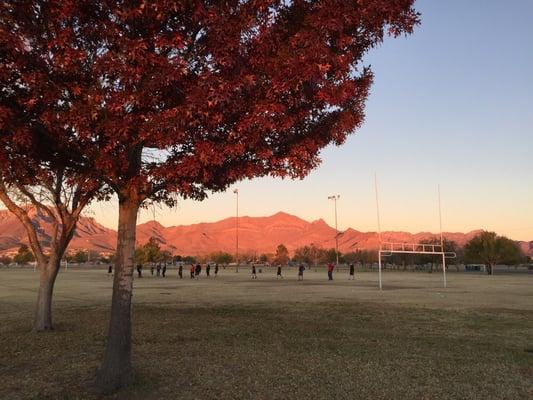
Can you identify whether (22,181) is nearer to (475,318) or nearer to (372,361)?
(372,361)

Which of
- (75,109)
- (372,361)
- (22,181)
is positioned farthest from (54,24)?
(372,361)

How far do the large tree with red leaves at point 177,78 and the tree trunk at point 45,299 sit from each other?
620 centimetres

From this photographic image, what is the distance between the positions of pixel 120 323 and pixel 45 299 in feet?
21.2

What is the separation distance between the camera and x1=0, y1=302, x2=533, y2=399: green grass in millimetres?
7125

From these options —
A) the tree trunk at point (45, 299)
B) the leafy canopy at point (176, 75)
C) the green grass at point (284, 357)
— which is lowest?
the green grass at point (284, 357)

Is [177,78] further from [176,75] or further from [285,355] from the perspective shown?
[285,355]

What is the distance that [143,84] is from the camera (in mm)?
6367

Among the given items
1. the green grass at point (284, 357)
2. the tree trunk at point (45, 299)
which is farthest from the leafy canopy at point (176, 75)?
the tree trunk at point (45, 299)

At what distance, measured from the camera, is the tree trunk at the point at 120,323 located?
23.7 feet

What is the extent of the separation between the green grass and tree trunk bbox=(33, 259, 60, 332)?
1.25ft

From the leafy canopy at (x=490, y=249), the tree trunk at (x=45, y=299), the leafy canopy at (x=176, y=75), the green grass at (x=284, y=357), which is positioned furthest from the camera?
the leafy canopy at (x=490, y=249)

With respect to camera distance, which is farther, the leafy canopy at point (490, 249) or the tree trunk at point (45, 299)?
the leafy canopy at point (490, 249)

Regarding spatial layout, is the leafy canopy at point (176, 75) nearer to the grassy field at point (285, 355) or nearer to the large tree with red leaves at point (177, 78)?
the large tree with red leaves at point (177, 78)

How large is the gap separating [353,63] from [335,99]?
0.95 meters
